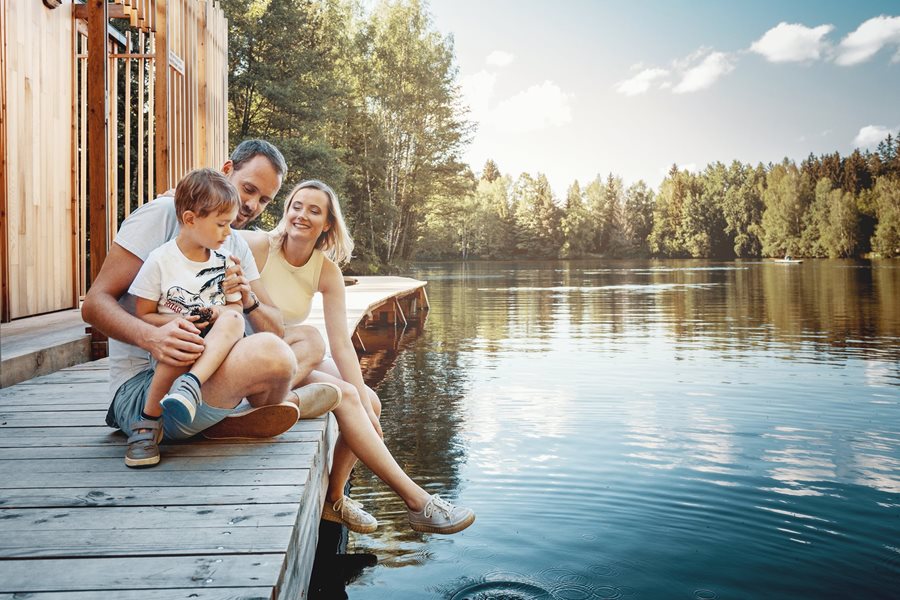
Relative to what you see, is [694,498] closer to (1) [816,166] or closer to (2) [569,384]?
(2) [569,384]

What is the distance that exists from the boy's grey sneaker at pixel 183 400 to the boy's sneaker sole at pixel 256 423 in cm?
27

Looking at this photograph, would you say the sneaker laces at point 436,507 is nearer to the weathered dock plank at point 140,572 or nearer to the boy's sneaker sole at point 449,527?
the boy's sneaker sole at point 449,527

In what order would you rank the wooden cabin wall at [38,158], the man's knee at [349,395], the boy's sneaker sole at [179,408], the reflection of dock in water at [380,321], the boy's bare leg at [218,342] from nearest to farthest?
the boy's sneaker sole at [179,408] < the boy's bare leg at [218,342] < the man's knee at [349,395] < the wooden cabin wall at [38,158] < the reflection of dock in water at [380,321]

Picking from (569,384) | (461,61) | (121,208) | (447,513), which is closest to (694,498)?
(447,513)

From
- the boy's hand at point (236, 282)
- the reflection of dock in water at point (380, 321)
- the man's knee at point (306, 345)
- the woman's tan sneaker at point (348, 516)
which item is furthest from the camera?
the reflection of dock in water at point (380, 321)

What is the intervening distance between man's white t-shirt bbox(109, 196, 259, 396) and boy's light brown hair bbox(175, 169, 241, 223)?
21 cm

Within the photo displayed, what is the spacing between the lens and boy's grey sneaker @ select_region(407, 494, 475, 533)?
304 centimetres

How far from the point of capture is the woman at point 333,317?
3125mm

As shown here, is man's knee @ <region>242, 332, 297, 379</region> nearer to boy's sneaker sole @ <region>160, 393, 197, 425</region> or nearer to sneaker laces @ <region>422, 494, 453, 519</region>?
boy's sneaker sole @ <region>160, 393, 197, 425</region>

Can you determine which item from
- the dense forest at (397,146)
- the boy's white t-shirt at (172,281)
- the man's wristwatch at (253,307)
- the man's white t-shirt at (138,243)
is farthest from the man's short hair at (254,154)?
the dense forest at (397,146)

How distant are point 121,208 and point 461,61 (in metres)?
25.4

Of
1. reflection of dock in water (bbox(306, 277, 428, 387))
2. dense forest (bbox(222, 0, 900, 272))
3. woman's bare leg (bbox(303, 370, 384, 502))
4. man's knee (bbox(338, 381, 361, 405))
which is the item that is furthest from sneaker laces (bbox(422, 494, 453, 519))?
dense forest (bbox(222, 0, 900, 272))

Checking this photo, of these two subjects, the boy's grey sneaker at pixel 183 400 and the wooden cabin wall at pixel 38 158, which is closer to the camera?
the boy's grey sneaker at pixel 183 400

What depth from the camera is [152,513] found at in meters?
2.06
